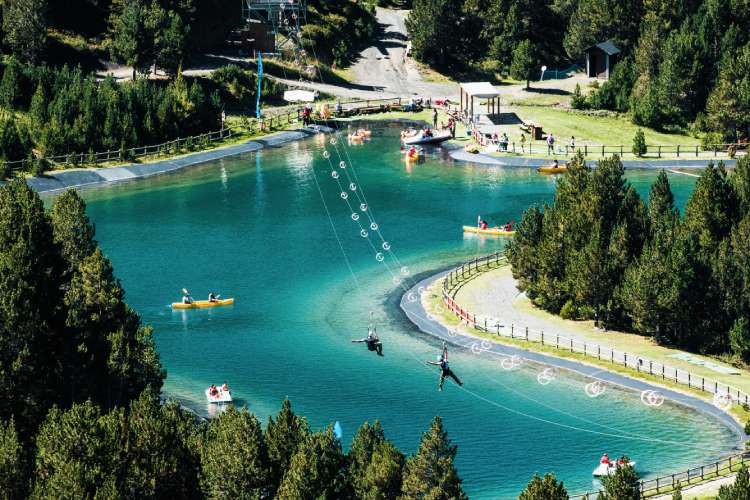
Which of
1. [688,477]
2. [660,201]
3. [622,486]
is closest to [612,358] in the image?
[688,477]

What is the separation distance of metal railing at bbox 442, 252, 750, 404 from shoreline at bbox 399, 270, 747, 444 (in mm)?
1547

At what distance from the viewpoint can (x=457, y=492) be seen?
297 ft

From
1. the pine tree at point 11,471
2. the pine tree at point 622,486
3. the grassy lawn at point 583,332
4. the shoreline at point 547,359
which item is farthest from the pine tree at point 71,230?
the pine tree at point 622,486

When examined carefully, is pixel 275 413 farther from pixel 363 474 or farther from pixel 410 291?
pixel 410 291

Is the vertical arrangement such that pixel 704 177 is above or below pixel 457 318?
above

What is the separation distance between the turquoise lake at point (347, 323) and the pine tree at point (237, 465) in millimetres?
17021

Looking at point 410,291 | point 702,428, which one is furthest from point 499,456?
point 410,291

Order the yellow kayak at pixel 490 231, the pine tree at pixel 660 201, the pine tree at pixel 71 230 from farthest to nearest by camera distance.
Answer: the yellow kayak at pixel 490 231
the pine tree at pixel 660 201
the pine tree at pixel 71 230

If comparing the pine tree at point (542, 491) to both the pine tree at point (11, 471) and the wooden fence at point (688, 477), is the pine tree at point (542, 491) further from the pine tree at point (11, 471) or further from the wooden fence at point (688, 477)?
the pine tree at point (11, 471)

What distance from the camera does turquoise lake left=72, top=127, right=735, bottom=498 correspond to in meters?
111

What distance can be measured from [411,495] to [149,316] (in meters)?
56.9

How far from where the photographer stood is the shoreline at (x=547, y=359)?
377 ft

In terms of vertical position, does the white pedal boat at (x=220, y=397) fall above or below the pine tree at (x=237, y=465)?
below

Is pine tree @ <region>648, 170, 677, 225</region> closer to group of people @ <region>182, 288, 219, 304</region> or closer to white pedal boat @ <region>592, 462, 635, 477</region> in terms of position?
group of people @ <region>182, 288, 219, 304</region>
